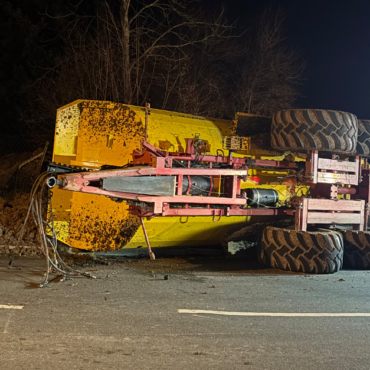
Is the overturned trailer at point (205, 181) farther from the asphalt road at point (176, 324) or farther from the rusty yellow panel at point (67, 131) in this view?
the asphalt road at point (176, 324)

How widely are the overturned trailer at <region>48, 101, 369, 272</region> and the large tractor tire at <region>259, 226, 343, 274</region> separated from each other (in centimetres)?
2

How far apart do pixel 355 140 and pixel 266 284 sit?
390 centimetres

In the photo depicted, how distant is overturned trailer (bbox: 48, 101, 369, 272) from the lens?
26.2 ft

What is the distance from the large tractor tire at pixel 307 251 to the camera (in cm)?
820

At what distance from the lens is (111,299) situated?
5742mm

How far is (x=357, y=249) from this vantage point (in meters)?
9.25

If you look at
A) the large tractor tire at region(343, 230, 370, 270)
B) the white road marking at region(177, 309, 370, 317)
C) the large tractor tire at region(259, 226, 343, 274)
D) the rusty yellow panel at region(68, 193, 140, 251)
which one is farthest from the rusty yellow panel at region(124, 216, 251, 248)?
the white road marking at region(177, 309, 370, 317)

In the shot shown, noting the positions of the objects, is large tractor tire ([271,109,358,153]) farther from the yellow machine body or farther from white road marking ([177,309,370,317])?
white road marking ([177,309,370,317])

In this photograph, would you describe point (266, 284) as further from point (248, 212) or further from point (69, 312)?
point (69, 312)

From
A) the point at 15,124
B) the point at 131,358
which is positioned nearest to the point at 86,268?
the point at 131,358

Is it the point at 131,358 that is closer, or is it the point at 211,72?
the point at 131,358

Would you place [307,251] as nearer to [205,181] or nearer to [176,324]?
[205,181]

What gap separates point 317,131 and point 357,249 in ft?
8.41

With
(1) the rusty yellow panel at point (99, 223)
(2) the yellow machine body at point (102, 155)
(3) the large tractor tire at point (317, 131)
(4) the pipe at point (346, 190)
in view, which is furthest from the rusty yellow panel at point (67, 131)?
(4) the pipe at point (346, 190)
